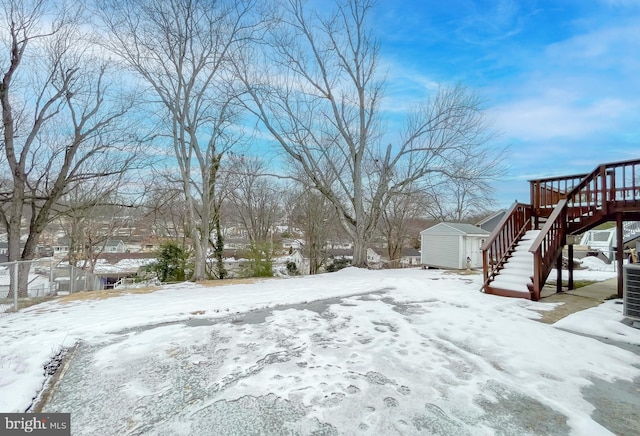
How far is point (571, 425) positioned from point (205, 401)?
231 cm

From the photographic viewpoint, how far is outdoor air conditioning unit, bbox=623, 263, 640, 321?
12.0 ft

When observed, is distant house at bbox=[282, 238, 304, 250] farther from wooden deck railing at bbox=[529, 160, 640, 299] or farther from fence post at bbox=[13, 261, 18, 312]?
fence post at bbox=[13, 261, 18, 312]

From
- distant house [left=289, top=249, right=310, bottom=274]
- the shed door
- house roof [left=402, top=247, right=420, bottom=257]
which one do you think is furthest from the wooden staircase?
house roof [left=402, top=247, right=420, bottom=257]

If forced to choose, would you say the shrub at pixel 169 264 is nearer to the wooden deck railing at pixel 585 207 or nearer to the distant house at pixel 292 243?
the distant house at pixel 292 243

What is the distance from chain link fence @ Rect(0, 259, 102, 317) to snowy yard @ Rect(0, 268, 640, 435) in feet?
1.35

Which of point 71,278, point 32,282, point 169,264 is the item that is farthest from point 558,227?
point 169,264

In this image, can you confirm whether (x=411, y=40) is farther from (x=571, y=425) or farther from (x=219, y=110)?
(x=571, y=425)

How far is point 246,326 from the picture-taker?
12.4 ft

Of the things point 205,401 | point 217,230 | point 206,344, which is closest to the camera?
point 205,401

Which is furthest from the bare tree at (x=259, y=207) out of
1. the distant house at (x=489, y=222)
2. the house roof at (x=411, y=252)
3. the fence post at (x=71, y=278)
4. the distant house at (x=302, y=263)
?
the house roof at (x=411, y=252)

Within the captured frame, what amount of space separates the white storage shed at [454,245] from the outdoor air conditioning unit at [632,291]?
9.97 metres

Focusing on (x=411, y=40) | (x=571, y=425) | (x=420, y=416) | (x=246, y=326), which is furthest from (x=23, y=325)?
(x=411, y=40)

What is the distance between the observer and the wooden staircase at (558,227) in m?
5.47

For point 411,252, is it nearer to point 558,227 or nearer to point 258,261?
point 258,261
